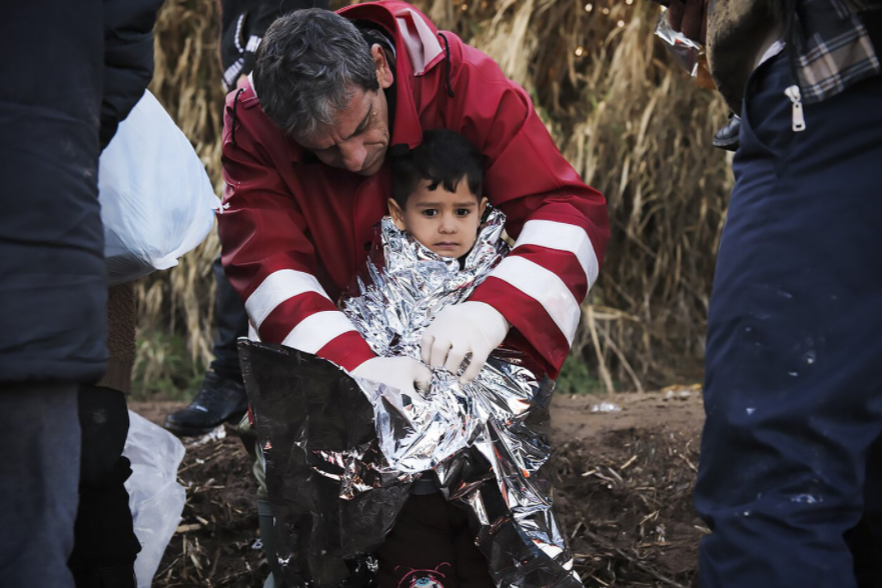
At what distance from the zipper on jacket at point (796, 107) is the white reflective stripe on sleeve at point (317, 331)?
38.4 inches

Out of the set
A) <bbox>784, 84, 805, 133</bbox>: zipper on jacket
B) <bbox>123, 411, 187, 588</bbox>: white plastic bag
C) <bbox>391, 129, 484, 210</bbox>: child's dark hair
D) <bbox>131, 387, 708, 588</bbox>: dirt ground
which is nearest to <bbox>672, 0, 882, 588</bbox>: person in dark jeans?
<bbox>784, 84, 805, 133</bbox>: zipper on jacket

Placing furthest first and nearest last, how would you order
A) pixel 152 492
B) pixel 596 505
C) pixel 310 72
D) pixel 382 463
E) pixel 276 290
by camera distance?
pixel 596 505 < pixel 152 492 < pixel 276 290 < pixel 310 72 < pixel 382 463

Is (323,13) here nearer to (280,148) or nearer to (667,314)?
→ (280,148)

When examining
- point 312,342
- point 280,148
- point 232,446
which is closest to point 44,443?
point 312,342

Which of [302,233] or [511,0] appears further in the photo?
[511,0]

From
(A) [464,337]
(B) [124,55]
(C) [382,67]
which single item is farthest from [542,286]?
(B) [124,55]

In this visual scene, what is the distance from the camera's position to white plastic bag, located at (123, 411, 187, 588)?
2.17 metres

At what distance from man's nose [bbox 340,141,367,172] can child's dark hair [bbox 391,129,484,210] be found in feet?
0.41

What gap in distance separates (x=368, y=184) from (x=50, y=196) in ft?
3.11

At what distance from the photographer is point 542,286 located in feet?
6.28

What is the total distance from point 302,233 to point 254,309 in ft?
0.72

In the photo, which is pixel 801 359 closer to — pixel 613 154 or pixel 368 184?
pixel 368 184

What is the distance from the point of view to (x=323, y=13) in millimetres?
1943

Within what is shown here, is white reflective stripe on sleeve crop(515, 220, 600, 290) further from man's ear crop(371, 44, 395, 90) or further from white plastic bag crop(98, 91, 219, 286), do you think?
white plastic bag crop(98, 91, 219, 286)
